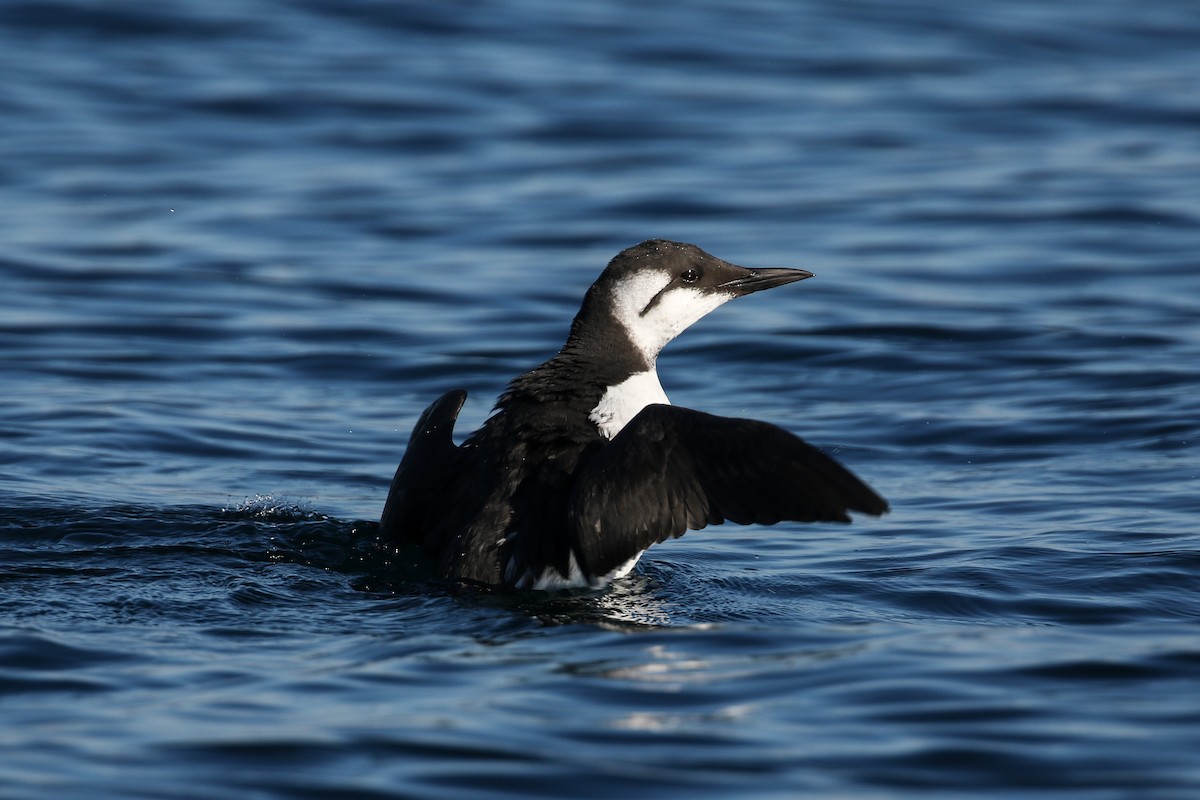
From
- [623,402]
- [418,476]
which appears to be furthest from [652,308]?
[418,476]

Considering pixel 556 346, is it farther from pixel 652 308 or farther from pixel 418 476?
pixel 418 476

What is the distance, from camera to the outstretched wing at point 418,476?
6094 millimetres

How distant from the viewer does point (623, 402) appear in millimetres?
6008

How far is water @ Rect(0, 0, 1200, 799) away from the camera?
14.3 feet

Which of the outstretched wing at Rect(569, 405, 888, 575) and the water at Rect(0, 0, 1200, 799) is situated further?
the outstretched wing at Rect(569, 405, 888, 575)

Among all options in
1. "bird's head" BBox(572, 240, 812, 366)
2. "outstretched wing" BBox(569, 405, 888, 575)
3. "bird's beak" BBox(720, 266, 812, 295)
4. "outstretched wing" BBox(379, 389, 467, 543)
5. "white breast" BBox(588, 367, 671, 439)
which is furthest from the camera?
"bird's beak" BBox(720, 266, 812, 295)

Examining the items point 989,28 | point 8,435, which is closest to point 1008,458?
point 8,435

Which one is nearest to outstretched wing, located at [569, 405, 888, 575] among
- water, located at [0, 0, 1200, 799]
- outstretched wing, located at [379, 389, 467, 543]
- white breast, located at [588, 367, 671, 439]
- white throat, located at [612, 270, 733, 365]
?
water, located at [0, 0, 1200, 799]

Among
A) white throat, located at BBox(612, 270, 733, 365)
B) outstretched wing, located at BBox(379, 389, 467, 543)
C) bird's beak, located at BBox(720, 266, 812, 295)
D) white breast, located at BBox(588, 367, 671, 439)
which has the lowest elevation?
outstretched wing, located at BBox(379, 389, 467, 543)

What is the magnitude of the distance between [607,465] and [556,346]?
4589mm

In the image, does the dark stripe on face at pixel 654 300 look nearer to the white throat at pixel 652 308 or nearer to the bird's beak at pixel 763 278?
the white throat at pixel 652 308

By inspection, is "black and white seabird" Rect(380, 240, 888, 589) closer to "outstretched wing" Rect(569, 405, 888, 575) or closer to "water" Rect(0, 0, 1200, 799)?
"outstretched wing" Rect(569, 405, 888, 575)

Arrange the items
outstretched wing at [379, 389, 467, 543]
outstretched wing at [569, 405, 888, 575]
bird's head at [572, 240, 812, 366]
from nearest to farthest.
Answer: outstretched wing at [569, 405, 888, 575] → outstretched wing at [379, 389, 467, 543] → bird's head at [572, 240, 812, 366]

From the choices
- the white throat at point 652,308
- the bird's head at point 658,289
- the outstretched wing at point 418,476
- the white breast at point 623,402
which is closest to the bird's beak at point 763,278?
the bird's head at point 658,289
